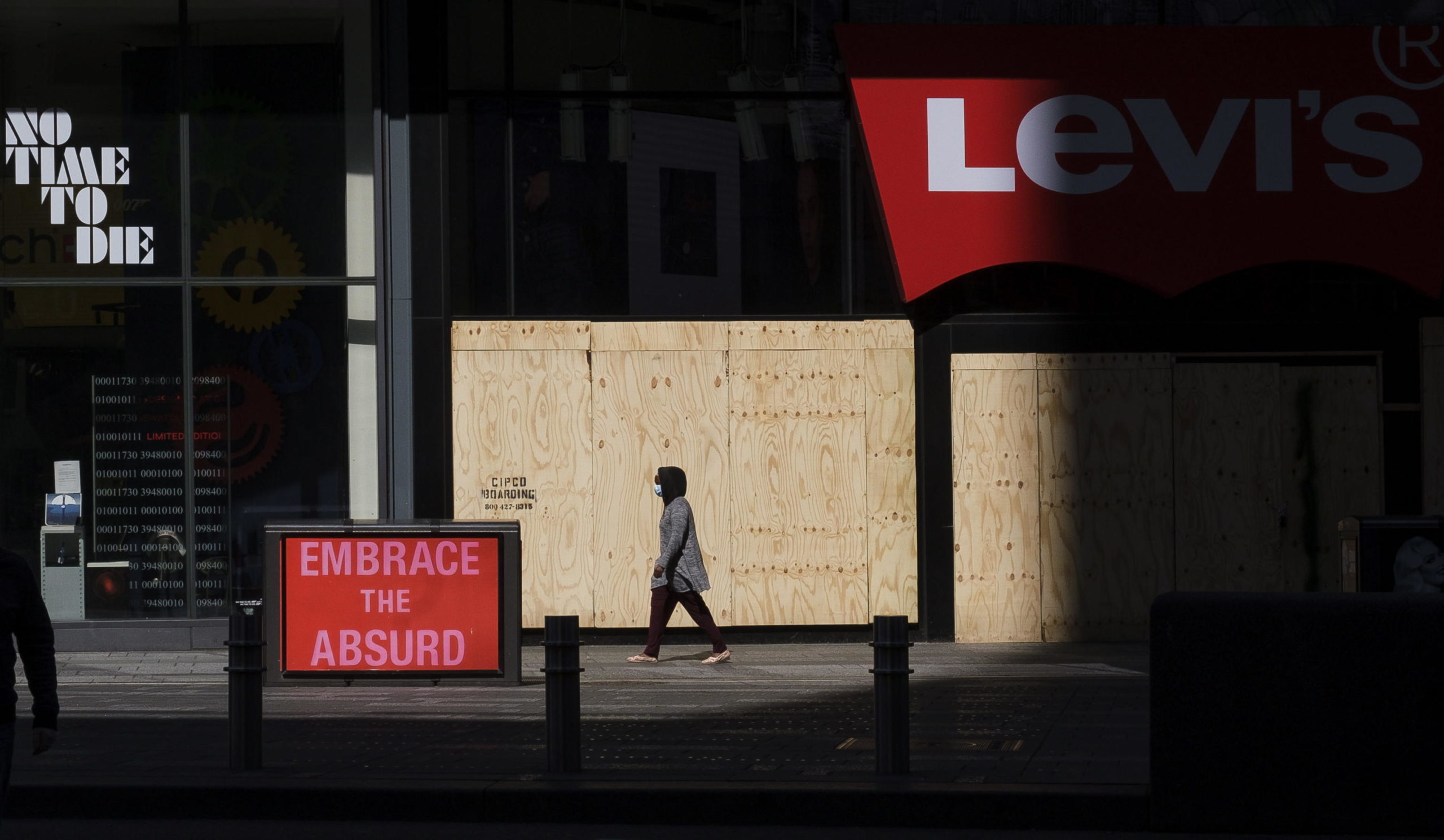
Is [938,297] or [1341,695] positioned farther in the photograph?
[938,297]

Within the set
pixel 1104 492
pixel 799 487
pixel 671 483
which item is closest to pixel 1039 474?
pixel 1104 492

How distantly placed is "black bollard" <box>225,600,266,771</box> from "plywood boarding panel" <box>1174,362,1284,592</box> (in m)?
9.30

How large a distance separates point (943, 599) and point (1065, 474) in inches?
61.1

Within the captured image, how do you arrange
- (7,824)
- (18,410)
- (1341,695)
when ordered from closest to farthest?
1. (1341,695)
2. (7,824)
3. (18,410)

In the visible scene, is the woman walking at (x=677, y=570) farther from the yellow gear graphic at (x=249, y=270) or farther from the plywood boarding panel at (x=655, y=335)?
the yellow gear graphic at (x=249, y=270)

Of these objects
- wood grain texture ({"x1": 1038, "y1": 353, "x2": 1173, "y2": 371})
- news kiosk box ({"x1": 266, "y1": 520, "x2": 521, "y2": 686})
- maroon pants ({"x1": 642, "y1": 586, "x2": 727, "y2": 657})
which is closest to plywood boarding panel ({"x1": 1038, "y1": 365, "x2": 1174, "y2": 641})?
wood grain texture ({"x1": 1038, "y1": 353, "x2": 1173, "y2": 371})

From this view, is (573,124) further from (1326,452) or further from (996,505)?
(1326,452)

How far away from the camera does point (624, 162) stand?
50.6 ft

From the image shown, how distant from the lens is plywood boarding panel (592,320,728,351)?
15.3 metres

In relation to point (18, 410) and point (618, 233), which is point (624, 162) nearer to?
point (618, 233)

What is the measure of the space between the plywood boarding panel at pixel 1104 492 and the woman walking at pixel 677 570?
11.4 feet

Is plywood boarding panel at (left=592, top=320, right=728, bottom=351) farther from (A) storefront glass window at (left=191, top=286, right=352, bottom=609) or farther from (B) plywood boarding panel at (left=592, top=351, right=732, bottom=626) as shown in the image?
(A) storefront glass window at (left=191, top=286, right=352, bottom=609)

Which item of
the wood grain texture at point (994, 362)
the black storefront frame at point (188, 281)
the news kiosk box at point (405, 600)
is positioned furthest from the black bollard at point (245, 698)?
the wood grain texture at point (994, 362)

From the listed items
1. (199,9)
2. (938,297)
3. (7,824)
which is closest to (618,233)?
(938,297)
